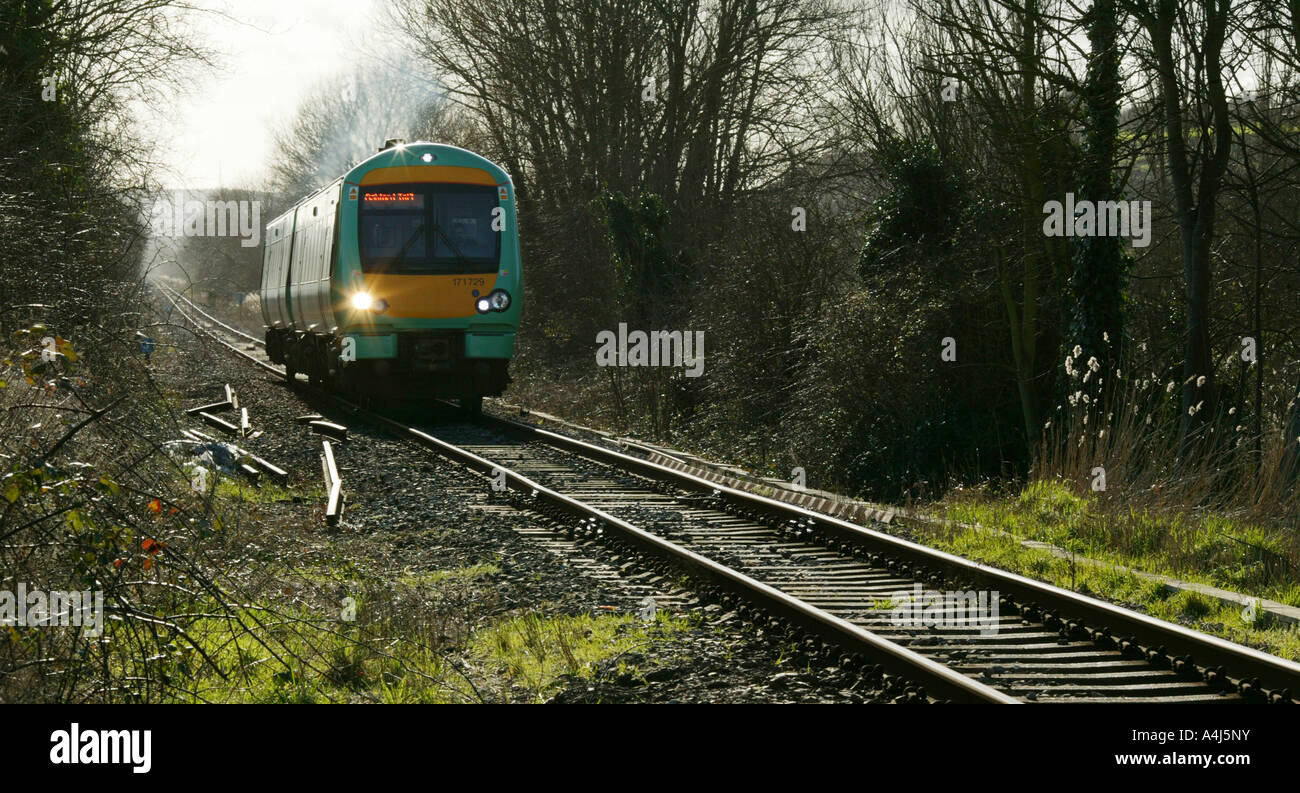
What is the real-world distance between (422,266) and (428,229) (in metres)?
0.51

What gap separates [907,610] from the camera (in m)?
6.77

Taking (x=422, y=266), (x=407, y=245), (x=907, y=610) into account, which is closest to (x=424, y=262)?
(x=422, y=266)

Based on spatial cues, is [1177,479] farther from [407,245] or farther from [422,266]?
[407,245]

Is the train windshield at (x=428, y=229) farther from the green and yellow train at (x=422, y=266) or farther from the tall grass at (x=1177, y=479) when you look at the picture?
the tall grass at (x=1177, y=479)

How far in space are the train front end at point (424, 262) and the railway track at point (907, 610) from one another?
5.83 metres

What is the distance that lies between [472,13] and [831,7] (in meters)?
8.28

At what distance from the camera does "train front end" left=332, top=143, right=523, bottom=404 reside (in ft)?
54.4

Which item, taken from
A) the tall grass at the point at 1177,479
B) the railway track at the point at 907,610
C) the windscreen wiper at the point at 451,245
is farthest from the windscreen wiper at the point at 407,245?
the tall grass at the point at 1177,479

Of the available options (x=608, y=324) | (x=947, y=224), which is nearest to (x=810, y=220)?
(x=947, y=224)

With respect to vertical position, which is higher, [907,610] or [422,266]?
[422,266]

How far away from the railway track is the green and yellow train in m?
5.82

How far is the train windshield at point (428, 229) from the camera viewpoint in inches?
653
